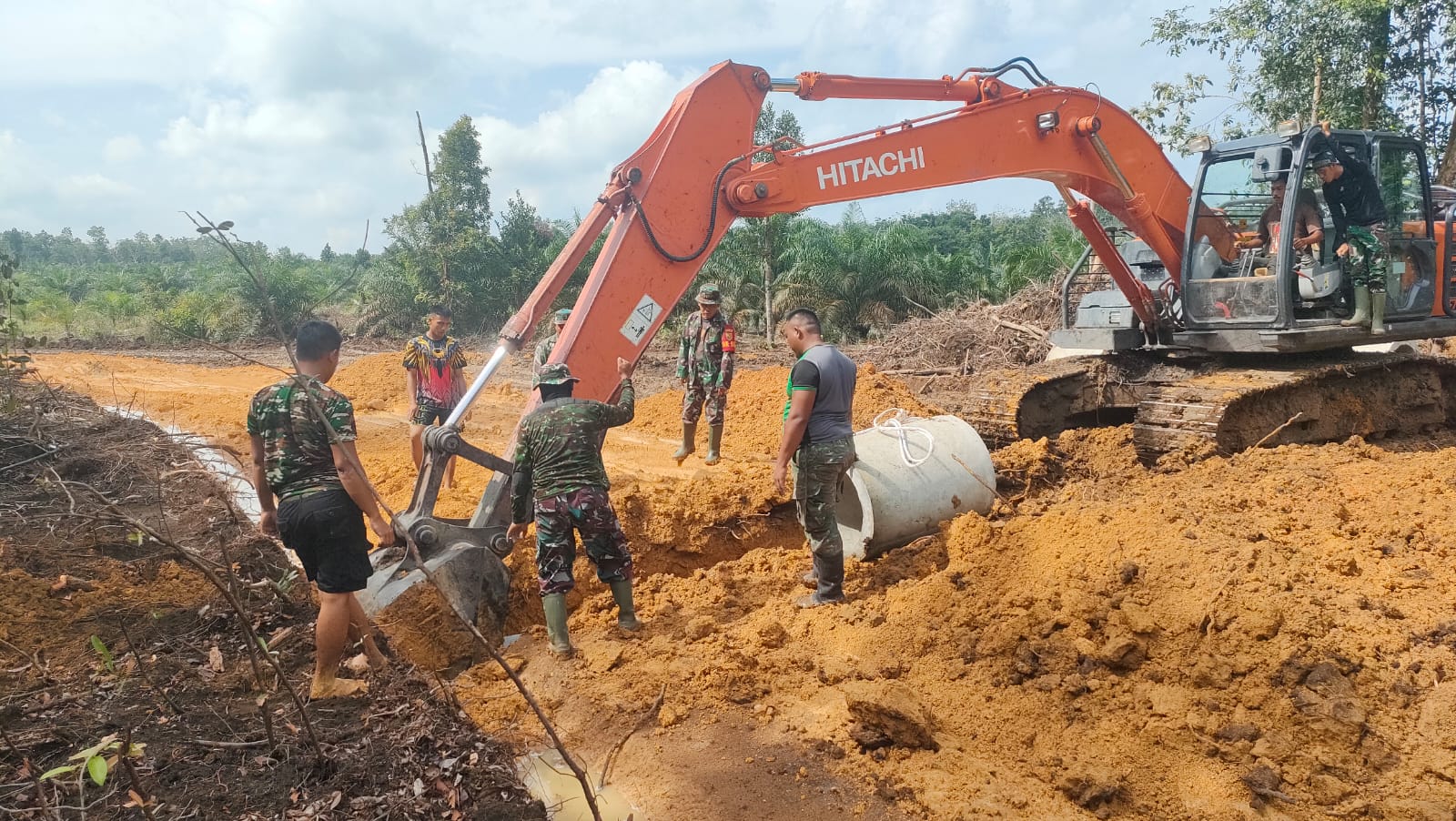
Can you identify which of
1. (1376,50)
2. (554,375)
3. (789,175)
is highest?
(1376,50)

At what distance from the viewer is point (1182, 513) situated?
5.45 metres

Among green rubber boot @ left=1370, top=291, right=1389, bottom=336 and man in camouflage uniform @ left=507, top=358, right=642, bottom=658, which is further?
green rubber boot @ left=1370, top=291, right=1389, bottom=336

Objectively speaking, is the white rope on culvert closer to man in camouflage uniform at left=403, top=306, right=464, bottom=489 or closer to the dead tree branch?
man in camouflage uniform at left=403, top=306, right=464, bottom=489

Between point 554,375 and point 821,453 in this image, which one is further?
point 821,453

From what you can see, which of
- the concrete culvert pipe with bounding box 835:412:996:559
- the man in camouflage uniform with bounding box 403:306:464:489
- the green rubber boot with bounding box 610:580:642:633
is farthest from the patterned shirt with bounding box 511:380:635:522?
the man in camouflage uniform with bounding box 403:306:464:489

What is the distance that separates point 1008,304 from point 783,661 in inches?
433

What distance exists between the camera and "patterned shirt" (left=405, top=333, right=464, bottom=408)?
7453 mm

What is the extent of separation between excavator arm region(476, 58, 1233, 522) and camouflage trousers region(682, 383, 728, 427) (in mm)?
2806

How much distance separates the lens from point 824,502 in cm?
527

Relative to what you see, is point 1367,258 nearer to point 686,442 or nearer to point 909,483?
point 909,483

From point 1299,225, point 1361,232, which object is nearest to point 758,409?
point 1299,225

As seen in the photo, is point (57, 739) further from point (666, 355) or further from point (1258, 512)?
point (666, 355)

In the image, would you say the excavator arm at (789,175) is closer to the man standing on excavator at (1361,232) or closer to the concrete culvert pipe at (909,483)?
the man standing on excavator at (1361,232)

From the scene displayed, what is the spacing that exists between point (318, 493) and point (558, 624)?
55.3 inches
